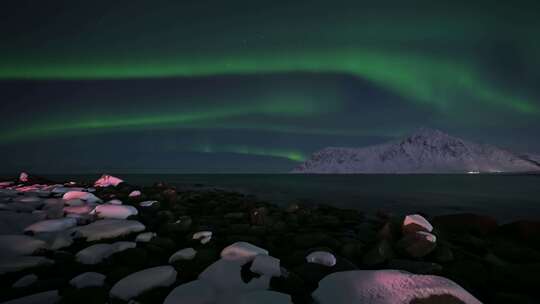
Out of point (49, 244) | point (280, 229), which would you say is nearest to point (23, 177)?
point (49, 244)

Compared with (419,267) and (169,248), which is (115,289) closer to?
(169,248)

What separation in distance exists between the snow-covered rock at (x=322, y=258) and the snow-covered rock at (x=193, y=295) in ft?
7.54

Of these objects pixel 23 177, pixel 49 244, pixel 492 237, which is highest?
pixel 49 244

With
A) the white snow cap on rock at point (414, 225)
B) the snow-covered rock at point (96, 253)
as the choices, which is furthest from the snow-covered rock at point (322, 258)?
the snow-covered rock at point (96, 253)

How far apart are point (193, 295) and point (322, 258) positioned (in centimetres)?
272

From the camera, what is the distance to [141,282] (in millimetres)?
4238

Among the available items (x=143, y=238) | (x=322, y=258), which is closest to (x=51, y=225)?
(x=143, y=238)

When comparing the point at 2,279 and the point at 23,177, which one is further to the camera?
the point at 23,177

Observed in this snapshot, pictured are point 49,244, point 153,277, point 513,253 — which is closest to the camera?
point 153,277

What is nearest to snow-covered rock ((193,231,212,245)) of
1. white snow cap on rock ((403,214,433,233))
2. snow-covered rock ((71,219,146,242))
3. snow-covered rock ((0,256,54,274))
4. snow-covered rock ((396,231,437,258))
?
snow-covered rock ((71,219,146,242))

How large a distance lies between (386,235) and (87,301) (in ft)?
21.8

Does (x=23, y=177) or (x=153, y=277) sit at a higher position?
(x=153, y=277)

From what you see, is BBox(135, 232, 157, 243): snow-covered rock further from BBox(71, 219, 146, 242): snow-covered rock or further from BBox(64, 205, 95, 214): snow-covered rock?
→ BBox(64, 205, 95, 214): snow-covered rock

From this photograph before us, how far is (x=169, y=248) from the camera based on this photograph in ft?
21.3
